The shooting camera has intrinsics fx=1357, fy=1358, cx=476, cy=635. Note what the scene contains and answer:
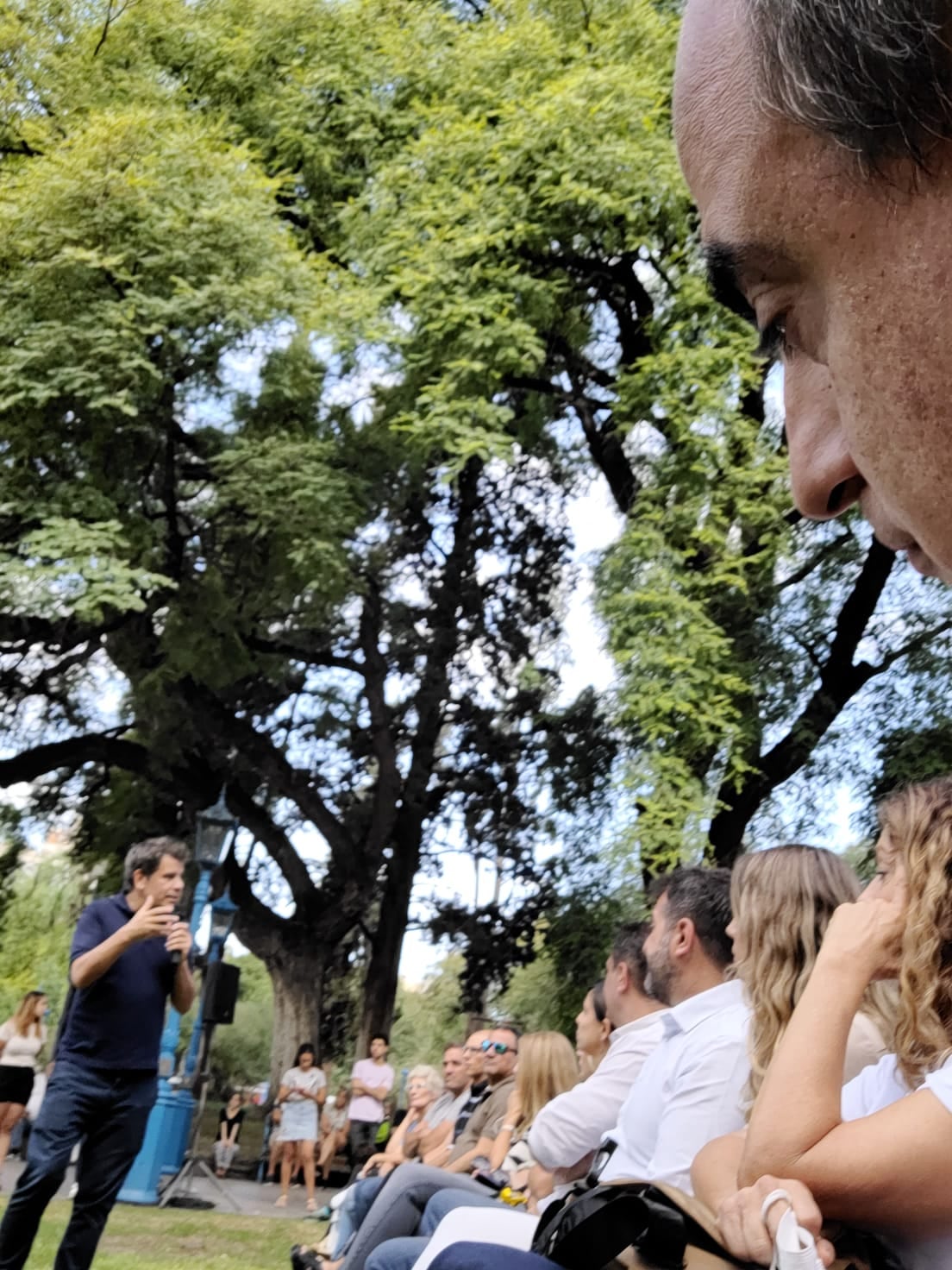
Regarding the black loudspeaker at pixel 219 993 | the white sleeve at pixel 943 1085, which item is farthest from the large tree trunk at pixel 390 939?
the white sleeve at pixel 943 1085

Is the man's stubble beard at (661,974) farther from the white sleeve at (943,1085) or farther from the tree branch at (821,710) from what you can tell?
the tree branch at (821,710)

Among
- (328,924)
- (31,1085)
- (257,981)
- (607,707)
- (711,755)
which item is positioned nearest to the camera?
(31,1085)

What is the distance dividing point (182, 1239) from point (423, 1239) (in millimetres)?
6578

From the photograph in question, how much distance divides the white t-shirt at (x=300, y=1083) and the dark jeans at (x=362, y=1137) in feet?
2.20

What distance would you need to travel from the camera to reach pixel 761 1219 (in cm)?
200

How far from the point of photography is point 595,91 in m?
13.4

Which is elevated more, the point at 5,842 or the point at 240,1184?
the point at 5,842

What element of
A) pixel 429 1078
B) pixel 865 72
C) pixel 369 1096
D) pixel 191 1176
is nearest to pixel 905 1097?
pixel 865 72

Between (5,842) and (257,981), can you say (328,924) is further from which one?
(257,981)

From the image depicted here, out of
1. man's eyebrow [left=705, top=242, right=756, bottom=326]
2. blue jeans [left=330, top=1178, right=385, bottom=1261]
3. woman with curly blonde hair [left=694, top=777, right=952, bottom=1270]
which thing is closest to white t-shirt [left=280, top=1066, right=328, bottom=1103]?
blue jeans [left=330, top=1178, right=385, bottom=1261]

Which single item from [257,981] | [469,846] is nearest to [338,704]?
[469,846]

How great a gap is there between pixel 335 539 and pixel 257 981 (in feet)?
65.3

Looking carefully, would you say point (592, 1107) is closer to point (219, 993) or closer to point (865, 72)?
point (865, 72)

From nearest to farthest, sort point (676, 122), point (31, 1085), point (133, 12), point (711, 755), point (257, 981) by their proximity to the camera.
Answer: point (676, 122) < point (31, 1085) < point (711, 755) < point (133, 12) < point (257, 981)
